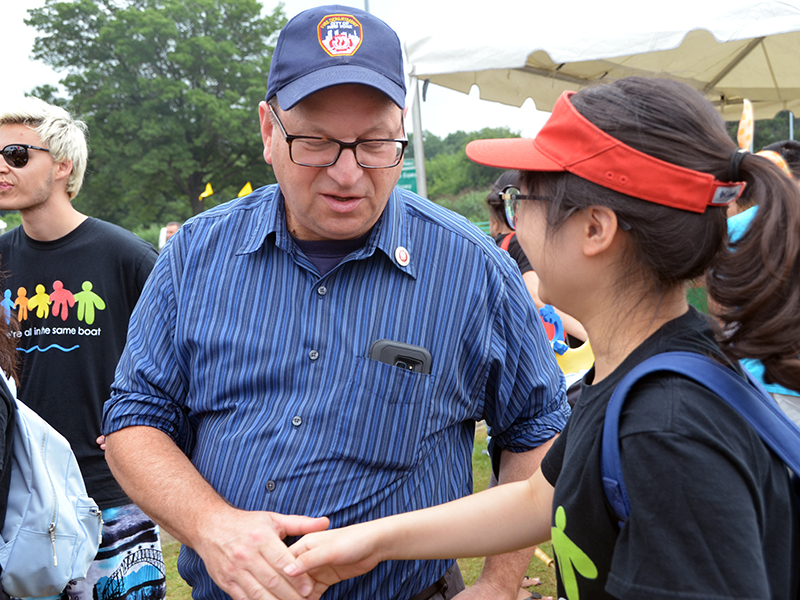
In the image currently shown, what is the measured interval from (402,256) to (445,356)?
0.90 feet

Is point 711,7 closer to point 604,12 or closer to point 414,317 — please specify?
point 604,12

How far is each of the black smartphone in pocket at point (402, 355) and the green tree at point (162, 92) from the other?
37934 mm

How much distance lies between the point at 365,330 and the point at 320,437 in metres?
0.27

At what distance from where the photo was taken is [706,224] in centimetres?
117

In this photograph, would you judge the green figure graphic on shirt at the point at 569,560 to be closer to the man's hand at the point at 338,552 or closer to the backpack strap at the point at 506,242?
the man's hand at the point at 338,552

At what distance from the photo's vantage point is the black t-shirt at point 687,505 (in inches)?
36.6

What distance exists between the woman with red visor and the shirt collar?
0.36m

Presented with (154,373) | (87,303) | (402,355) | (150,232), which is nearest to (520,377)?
(402,355)

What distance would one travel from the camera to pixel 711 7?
477 centimetres

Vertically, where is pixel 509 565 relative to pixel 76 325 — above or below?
below

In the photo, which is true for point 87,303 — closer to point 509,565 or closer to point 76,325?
point 76,325

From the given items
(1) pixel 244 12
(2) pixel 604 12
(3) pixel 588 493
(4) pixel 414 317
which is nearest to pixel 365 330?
(4) pixel 414 317

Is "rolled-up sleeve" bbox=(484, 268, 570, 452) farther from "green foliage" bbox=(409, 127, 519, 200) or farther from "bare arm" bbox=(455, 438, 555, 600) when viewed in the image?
"green foliage" bbox=(409, 127, 519, 200)

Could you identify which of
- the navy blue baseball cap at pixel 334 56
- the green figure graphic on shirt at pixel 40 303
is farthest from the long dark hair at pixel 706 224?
the green figure graphic on shirt at pixel 40 303
